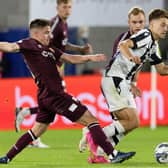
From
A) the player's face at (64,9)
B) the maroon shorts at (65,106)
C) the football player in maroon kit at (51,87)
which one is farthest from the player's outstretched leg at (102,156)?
the player's face at (64,9)

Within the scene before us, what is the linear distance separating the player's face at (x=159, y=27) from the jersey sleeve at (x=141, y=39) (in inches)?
6.0

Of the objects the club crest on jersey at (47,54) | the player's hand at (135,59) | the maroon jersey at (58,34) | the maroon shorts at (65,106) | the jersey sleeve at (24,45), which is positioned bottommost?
the maroon shorts at (65,106)

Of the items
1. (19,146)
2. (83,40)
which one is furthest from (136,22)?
(83,40)

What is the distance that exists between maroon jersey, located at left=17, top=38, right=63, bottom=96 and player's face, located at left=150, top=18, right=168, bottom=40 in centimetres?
114

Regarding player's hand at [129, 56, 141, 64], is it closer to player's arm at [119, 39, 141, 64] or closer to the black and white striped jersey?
player's arm at [119, 39, 141, 64]

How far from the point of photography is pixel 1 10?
75.7 feet

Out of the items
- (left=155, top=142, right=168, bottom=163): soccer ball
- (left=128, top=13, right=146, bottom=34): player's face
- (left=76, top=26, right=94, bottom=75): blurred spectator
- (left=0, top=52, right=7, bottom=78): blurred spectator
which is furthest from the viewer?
(left=0, top=52, right=7, bottom=78): blurred spectator

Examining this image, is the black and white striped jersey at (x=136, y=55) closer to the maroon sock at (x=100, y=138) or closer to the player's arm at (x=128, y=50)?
the player's arm at (x=128, y=50)

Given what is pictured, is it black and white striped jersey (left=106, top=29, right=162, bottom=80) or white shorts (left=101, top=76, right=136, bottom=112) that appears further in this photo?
white shorts (left=101, top=76, right=136, bottom=112)

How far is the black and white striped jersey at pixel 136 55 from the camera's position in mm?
10102

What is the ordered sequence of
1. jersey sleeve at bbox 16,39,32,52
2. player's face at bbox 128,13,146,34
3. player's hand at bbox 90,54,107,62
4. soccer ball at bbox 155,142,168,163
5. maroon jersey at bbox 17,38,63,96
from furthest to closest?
1. player's face at bbox 128,13,146,34
2. soccer ball at bbox 155,142,168,163
3. maroon jersey at bbox 17,38,63,96
4. jersey sleeve at bbox 16,39,32,52
5. player's hand at bbox 90,54,107,62

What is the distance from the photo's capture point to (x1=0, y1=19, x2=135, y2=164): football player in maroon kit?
32.6ft

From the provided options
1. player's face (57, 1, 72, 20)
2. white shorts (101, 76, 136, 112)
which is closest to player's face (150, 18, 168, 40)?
white shorts (101, 76, 136, 112)

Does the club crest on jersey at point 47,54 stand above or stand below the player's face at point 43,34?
below
